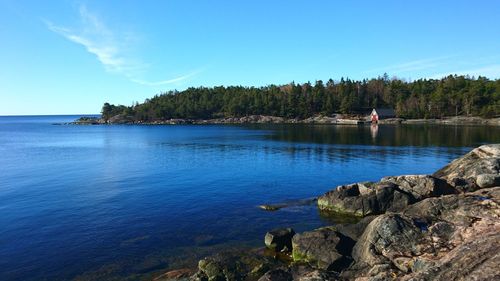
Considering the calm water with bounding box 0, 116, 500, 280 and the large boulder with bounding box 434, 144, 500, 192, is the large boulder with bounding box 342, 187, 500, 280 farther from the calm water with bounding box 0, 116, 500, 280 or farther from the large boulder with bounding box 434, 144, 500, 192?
the large boulder with bounding box 434, 144, 500, 192

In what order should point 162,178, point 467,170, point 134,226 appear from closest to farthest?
point 134,226
point 467,170
point 162,178

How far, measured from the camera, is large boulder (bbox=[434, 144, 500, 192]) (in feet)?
105

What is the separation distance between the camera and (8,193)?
41.0 meters

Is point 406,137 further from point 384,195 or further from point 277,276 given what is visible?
point 277,276

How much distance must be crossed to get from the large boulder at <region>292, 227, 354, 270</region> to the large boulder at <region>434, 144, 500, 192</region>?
16.7 m

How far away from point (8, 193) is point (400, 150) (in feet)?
224

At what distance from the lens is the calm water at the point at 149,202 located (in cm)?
2289

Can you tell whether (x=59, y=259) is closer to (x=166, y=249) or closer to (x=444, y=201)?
(x=166, y=249)

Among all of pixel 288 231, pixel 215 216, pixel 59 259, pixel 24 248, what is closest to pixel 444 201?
pixel 288 231

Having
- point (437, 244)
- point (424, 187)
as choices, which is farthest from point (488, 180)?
point (437, 244)

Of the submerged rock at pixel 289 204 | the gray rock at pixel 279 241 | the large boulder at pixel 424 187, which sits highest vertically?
the large boulder at pixel 424 187

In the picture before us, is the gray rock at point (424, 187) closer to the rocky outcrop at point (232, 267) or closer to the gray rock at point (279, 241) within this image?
the gray rock at point (279, 241)

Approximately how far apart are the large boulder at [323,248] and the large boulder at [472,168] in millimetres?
16653

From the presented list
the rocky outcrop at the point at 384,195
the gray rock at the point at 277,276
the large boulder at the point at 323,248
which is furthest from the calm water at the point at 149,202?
the gray rock at the point at 277,276
